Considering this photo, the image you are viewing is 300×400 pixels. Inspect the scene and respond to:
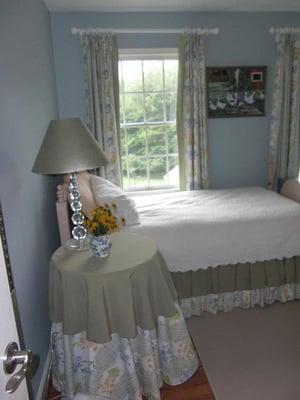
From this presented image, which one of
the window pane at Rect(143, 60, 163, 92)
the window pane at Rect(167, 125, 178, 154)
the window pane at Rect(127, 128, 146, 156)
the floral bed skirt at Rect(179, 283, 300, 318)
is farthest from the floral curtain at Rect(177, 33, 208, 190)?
the floral bed skirt at Rect(179, 283, 300, 318)

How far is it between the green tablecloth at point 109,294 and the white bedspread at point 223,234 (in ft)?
1.89

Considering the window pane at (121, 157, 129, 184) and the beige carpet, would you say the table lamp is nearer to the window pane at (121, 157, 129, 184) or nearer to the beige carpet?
the beige carpet

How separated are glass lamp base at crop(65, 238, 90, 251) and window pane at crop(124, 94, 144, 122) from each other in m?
2.00

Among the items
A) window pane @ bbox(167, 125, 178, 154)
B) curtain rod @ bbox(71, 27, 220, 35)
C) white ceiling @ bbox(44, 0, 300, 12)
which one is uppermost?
white ceiling @ bbox(44, 0, 300, 12)

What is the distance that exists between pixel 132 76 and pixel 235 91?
115 cm

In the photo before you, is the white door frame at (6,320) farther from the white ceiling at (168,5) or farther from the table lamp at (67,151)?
the white ceiling at (168,5)

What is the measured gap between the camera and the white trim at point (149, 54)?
3.37 m

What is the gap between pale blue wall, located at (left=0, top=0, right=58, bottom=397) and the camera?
154 centimetres

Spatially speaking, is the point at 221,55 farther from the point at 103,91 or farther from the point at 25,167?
the point at 25,167

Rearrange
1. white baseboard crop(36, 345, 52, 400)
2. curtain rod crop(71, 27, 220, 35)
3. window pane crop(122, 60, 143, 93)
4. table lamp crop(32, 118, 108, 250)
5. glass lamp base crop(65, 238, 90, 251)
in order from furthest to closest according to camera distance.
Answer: window pane crop(122, 60, 143, 93), curtain rod crop(71, 27, 220, 35), glass lamp base crop(65, 238, 90, 251), white baseboard crop(36, 345, 52, 400), table lamp crop(32, 118, 108, 250)

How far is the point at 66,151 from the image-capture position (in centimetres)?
167

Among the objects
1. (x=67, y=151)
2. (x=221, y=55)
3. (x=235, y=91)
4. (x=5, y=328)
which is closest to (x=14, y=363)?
(x=5, y=328)

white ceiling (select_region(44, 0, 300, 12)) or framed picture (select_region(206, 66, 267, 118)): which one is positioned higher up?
white ceiling (select_region(44, 0, 300, 12))

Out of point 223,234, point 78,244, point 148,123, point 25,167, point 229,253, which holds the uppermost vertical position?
point 148,123
